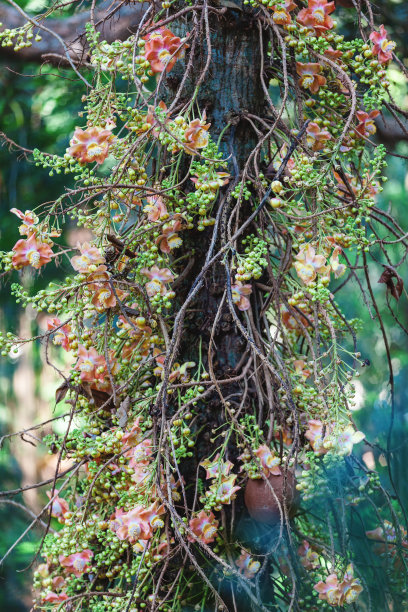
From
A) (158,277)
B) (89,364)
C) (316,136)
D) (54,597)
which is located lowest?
(54,597)

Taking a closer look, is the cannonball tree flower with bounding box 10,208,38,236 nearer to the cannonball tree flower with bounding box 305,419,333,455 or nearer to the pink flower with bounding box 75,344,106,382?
the pink flower with bounding box 75,344,106,382

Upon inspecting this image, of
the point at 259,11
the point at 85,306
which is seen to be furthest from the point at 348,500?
the point at 259,11

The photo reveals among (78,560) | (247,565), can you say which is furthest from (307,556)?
(78,560)

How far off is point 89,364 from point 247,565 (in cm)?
33

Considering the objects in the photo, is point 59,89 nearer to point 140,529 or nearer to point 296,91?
point 296,91

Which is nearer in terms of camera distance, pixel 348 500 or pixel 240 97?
pixel 348 500

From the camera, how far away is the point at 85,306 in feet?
2.91

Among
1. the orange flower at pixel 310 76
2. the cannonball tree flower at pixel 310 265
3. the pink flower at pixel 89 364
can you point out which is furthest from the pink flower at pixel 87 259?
the orange flower at pixel 310 76

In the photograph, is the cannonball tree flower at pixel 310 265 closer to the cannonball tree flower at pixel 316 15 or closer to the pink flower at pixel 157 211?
the pink flower at pixel 157 211

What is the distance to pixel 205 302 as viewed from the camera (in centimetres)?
95

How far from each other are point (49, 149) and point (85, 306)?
172cm

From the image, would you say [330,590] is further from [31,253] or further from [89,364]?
[31,253]

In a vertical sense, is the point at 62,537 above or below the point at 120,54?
below

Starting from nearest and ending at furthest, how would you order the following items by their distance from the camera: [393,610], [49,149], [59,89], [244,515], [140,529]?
[393,610], [140,529], [244,515], [59,89], [49,149]
